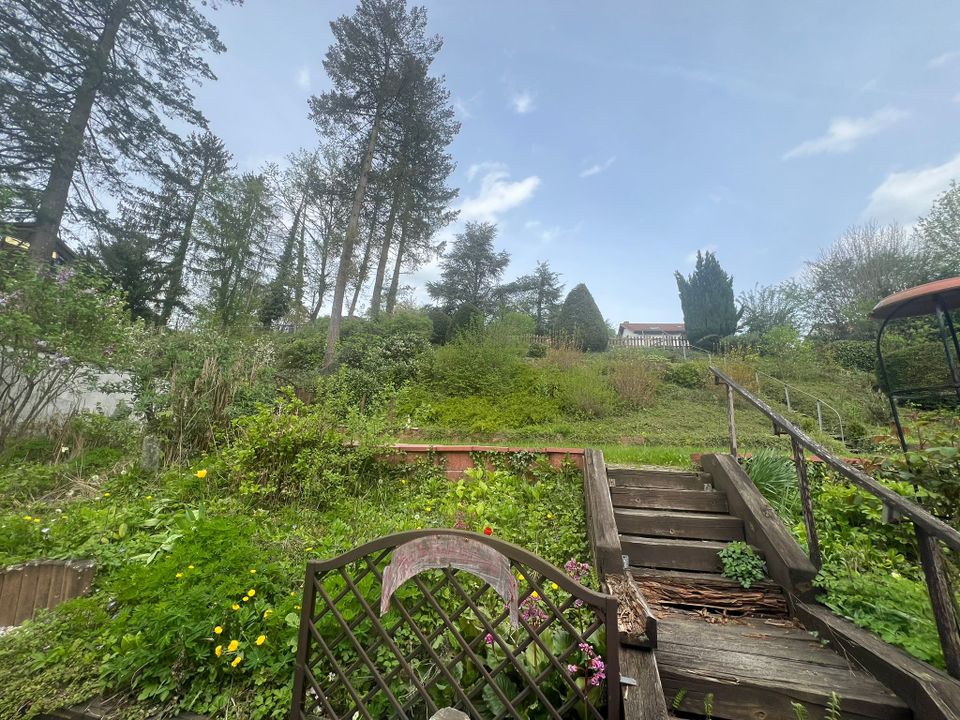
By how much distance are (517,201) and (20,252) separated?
503 inches

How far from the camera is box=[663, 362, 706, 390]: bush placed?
377 inches

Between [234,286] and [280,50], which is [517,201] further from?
[234,286]

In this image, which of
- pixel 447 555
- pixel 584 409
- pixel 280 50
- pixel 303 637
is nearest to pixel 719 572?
pixel 447 555

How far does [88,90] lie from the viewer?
882cm

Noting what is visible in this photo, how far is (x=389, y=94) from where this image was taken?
12805 mm

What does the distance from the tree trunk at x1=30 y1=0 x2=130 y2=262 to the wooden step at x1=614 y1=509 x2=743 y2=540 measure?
40.4 feet

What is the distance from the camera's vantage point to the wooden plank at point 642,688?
1428mm

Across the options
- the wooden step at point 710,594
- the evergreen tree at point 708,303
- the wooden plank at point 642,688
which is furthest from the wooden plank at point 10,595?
the evergreen tree at point 708,303

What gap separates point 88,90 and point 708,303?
886 inches

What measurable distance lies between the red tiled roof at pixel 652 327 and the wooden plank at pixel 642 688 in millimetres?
41356

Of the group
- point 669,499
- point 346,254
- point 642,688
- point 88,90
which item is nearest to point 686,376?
point 669,499

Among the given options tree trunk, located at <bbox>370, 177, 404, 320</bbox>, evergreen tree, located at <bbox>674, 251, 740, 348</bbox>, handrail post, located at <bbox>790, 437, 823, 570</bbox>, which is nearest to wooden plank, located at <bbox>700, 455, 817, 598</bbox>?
handrail post, located at <bbox>790, 437, 823, 570</bbox>

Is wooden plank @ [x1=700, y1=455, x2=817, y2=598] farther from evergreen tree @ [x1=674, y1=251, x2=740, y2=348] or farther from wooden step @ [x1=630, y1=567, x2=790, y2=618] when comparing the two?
evergreen tree @ [x1=674, y1=251, x2=740, y2=348]

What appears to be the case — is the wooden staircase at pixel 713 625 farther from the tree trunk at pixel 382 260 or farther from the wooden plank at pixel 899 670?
the tree trunk at pixel 382 260
